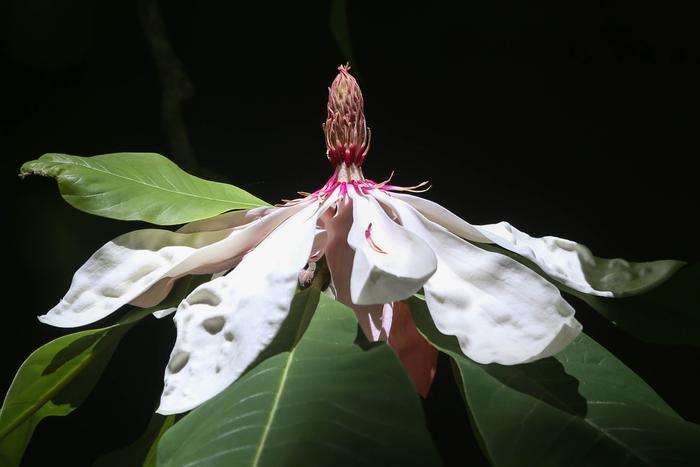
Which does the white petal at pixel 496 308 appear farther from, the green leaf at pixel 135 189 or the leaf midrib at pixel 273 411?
the green leaf at pixel 135 189

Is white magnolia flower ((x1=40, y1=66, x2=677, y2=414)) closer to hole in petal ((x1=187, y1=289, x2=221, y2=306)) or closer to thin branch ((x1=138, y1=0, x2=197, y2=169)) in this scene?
hole in petal ((x1=187, y1=289, x2=221, y2=306))

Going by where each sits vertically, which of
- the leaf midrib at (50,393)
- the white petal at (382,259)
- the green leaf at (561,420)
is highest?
the white petal at (382,259)

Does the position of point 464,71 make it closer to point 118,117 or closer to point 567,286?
point 118,117

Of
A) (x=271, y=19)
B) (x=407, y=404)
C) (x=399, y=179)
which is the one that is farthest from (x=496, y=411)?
(x=271, y=19)

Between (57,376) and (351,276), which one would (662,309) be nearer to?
(351,276)

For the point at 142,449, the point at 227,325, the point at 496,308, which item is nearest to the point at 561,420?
the point at 496,308

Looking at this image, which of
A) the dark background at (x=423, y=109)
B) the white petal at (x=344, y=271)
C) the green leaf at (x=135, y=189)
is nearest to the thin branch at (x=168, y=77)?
the dark background at (x=423, y=109)
